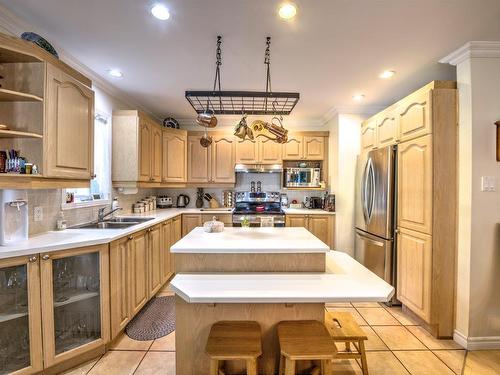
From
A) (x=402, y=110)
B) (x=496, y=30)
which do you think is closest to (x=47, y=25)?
(x=402, y=110)

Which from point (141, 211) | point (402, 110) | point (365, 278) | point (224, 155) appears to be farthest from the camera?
point (224, 155)

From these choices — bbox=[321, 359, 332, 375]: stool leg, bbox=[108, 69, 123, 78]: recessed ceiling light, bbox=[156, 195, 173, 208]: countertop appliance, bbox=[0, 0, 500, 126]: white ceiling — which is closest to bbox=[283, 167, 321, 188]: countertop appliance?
bbox=[0, 0, 500, 126]: white ceiling

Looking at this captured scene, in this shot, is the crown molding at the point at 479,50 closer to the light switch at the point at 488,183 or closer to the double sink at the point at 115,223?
the light switch at the point at 488,183

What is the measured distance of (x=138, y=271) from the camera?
2475 millimetres

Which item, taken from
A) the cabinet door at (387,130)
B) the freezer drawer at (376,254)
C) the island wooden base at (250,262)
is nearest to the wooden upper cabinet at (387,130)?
the cabinet door at (387,130)

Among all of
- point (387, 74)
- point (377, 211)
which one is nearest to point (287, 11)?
point (387, 74)

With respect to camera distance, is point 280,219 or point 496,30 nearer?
point 496,30

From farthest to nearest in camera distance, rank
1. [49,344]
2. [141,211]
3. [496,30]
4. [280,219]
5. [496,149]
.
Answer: [280,219]
[141,211]
[496,149]
[496,30]
[49,344]

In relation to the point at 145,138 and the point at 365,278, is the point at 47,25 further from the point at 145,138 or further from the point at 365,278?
the point at 365,278

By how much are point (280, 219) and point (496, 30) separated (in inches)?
118

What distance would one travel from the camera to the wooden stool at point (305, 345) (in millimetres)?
1255

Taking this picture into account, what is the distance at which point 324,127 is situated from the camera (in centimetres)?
443

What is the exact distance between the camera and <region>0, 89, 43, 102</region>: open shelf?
1577 millimetres

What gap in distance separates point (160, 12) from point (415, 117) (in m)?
2.41
